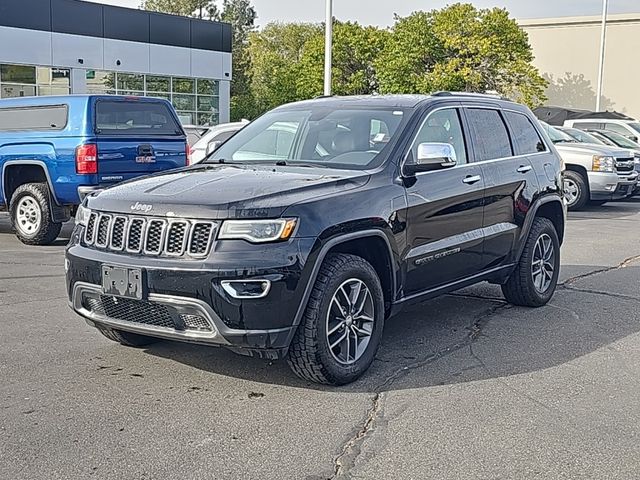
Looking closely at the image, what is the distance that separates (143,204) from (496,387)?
2.44m

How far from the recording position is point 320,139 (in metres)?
6.02

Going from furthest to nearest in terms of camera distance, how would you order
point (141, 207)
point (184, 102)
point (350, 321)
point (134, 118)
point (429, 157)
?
point (184, 102) → point (134, 118) → point (429, 157) → point (350, 321) → point (141, 207)

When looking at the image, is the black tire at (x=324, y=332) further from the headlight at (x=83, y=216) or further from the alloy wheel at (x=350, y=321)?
the headlight at (x=83, y=216)

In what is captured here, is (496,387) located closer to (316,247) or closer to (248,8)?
(316,247)

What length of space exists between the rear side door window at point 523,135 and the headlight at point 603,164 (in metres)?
9.46

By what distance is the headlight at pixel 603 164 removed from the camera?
16375mm

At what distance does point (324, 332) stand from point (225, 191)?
1.02m

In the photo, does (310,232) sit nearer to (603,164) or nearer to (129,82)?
(603,164)

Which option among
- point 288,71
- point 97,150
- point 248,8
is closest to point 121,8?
point 288,71

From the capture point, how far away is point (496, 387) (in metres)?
5.08

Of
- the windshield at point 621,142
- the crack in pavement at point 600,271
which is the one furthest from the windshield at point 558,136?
the crack in pavement at point 600,271

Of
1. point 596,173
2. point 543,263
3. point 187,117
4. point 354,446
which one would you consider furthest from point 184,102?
point 354,446

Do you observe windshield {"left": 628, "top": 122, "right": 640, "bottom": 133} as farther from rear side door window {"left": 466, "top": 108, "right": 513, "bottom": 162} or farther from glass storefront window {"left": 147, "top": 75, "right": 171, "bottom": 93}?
glass storefront window {"left": 147, "top": 75, "right": 171, "bottom": 93}

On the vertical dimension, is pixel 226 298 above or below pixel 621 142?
below
